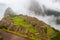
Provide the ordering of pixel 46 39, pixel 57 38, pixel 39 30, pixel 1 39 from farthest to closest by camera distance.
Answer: pixel 39 30
pixel 46 39
pixel 57 38
pixel 1 39

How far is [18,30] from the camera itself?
5418 inches

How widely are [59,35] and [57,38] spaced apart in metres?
4.10

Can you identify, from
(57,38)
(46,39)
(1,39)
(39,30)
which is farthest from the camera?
(39,30)

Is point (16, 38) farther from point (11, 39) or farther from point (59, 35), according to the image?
point (59, 35)

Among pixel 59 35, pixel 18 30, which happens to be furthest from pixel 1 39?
pixel 59 35

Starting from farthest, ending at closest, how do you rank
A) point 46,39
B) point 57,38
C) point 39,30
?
point 39,30, point 46,39, point 57,38

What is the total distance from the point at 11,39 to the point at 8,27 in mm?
33635

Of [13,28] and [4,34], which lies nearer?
[4,34]

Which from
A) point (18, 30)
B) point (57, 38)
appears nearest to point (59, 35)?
point (57, 38)

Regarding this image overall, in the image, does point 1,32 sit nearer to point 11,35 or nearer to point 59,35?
point 11,35

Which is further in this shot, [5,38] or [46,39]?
[46,39]

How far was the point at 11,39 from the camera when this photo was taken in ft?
351

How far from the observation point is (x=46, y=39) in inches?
5827

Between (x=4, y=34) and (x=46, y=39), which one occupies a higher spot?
(x=4, y=34)
